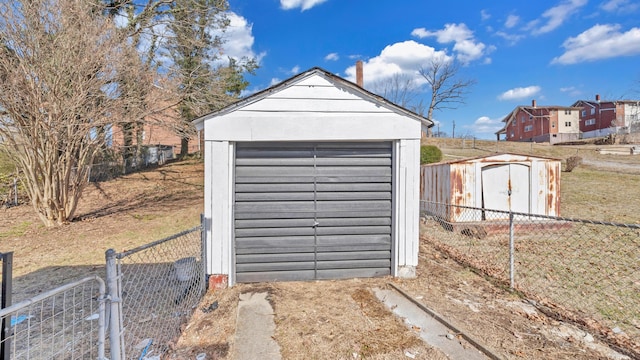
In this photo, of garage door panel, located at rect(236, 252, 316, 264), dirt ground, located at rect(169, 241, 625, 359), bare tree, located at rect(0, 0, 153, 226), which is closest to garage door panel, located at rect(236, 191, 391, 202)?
garage door panel, located at rect(236, 252, 316, 264)

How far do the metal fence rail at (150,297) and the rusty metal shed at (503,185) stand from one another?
722 centimetres

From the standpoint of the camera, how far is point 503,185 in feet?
29.0

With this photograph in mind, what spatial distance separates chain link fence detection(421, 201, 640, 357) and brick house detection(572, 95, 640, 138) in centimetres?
4080

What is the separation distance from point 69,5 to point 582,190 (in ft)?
67.3

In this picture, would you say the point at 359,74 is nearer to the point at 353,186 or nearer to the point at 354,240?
the point at 353,186

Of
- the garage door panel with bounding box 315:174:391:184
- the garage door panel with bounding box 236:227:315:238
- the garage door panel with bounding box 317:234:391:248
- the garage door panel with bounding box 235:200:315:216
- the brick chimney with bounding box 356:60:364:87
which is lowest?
the garage door panel with bounding box 317:234:391:248

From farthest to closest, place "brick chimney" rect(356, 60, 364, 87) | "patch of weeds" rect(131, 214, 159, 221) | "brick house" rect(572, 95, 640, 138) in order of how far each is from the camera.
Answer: "brick house" rect(572, 95, 640, 138) → "patch of weeds" rect(131, 214, 159, 221) → "brick chimney" rect(356, 60, 364, 87)

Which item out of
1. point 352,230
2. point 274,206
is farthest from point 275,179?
point 352,230

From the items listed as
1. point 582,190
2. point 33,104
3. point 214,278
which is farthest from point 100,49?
point 582,190

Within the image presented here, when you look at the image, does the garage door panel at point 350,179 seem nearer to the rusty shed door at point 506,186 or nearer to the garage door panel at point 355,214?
the garage door panel at point 355,214

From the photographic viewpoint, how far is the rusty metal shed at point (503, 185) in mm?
8766

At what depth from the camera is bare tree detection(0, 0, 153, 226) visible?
7.60m

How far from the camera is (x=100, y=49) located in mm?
8703

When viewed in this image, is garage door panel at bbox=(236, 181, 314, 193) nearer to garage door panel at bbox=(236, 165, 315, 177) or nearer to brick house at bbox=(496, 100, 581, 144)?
garage door panel at bbox=(236, 165, 315, 177)
